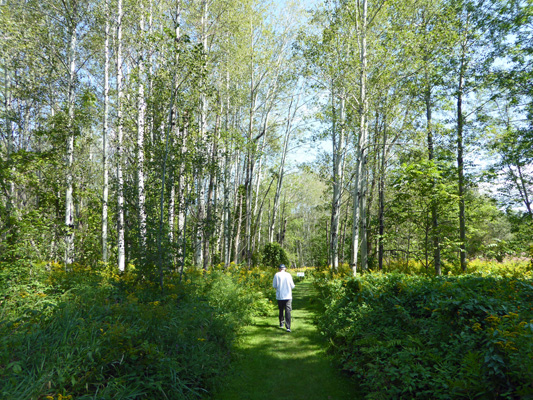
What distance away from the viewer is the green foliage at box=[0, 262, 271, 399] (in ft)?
9.00

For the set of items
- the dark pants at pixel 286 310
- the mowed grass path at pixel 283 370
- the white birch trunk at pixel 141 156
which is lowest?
the mowed grass path at pixel 283 370

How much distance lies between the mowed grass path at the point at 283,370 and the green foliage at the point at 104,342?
1.19ft

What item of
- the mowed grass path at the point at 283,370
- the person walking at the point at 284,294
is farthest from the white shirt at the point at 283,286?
the mowed grass path at the point at 283,370

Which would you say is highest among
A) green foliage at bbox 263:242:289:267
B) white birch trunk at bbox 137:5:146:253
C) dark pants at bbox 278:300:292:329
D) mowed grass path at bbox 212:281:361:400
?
white birch trunk at bbox 137:5:146:253

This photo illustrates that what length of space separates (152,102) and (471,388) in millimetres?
7380

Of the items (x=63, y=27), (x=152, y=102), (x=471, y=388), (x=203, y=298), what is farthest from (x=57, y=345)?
(x=63, y=27)

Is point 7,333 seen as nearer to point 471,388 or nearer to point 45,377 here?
point 45,377

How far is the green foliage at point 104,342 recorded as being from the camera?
9.00 feet

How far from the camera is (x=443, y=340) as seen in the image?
3.41 m

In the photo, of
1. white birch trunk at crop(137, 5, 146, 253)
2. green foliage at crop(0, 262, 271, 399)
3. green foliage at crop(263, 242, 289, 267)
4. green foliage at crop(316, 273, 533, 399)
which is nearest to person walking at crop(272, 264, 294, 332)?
green foliage at crop(316, 273, 533, 399)

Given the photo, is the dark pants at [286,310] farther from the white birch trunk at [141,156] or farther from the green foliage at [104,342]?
the white birch trunk at [141,156]

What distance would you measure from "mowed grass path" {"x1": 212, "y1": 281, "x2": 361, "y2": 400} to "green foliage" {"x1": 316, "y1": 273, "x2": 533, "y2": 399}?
36 cm

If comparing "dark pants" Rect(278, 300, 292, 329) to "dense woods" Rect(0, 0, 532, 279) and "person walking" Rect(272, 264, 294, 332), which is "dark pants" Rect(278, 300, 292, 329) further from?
"dense woods" Rect(0, 0, 532, 279)

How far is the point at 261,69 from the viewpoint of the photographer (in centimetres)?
1388
